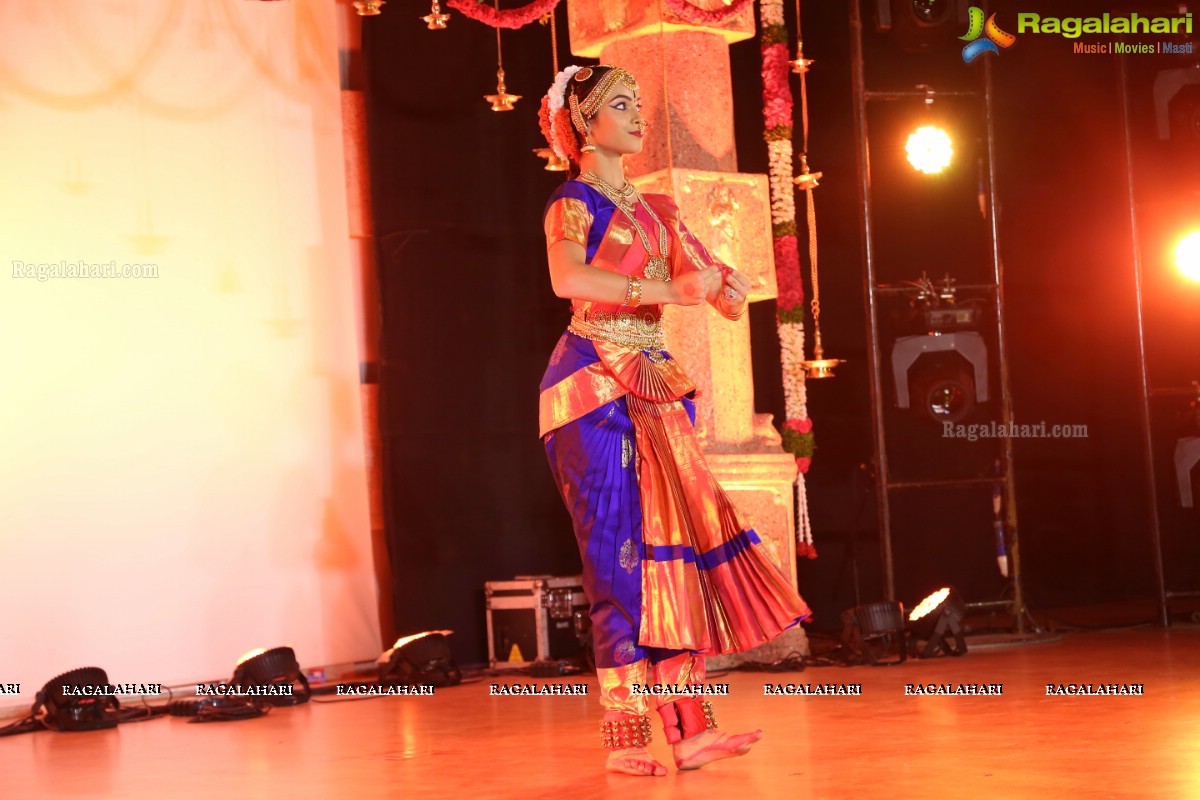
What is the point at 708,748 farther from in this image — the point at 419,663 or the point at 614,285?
the point at 419,663

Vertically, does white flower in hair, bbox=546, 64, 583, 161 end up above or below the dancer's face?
above

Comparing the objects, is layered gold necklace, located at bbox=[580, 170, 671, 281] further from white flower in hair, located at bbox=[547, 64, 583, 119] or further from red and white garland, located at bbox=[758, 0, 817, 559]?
red and white garland, located at bbox=[758, 0, 817, 559]

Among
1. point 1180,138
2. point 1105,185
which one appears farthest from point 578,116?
point 1105,185

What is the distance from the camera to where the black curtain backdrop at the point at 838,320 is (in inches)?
253

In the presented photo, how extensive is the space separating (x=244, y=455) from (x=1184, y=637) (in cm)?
396

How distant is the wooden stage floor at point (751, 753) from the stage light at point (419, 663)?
1.04 ft

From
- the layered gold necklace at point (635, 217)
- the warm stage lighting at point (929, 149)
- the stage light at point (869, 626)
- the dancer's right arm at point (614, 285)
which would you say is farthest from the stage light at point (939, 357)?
the dancer's right arm at point (614, 285)

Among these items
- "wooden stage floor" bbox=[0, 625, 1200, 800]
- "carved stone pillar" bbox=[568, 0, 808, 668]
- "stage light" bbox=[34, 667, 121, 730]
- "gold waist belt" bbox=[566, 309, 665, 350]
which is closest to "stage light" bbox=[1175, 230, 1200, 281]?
"wooden stage floor" bbox=[0, 625, 1200, 800]

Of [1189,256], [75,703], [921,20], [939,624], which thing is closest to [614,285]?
[75,703]

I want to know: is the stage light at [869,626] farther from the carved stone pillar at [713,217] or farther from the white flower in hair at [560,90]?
the white flower in hair at [560,90]

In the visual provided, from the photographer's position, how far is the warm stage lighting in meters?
7.12

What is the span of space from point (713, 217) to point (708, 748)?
9.02 feet

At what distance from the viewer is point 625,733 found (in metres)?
3.40

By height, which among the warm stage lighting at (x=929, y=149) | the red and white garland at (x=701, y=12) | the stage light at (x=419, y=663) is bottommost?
the stage light at (x=419, y=663)
